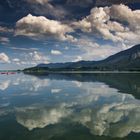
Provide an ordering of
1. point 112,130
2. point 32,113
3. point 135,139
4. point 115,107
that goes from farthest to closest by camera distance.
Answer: point 115,107
point 32,113
point 112,130
point 135,139

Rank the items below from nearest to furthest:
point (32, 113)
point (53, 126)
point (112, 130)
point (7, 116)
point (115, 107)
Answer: point (112, 130) → point (53, 126) → point (7, 116) → point (32, 113) → point (115, 107)

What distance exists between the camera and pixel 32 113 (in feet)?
110

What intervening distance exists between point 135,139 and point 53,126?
8.18 metres

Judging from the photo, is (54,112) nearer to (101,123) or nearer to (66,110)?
(66,110)

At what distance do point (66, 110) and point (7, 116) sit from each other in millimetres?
7898

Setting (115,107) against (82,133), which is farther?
(115,107)

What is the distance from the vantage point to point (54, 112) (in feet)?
111

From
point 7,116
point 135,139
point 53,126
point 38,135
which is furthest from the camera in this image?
point 7,116

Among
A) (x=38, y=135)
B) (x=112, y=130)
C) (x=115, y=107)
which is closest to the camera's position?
(x=38, y=135)

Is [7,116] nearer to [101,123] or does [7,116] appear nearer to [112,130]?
[101,123]

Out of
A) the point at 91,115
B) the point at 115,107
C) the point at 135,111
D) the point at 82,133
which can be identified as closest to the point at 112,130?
the point at 82,133

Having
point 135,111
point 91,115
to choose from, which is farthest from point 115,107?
point 91,115

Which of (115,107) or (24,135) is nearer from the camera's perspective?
(24,135)

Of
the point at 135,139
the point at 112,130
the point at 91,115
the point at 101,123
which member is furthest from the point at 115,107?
the point at 135,139
